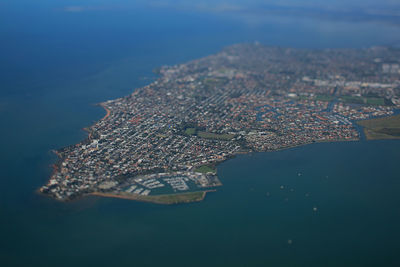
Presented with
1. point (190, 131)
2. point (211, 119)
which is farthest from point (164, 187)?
point (211, 119)

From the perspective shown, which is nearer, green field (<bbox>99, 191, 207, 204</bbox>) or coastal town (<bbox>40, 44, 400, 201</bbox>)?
green field (<bbox>99, 191, 207, 204</bbox>)

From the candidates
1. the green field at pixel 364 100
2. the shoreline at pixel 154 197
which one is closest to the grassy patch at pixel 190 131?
the shoreline at pixel 154 197

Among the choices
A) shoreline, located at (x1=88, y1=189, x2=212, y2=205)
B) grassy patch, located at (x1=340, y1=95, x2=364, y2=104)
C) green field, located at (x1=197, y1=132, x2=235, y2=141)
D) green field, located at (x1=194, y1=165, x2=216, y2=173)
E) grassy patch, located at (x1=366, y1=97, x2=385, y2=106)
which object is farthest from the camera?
grassy patch, located at (x1=340, y1=95, x2=364, y2=104)

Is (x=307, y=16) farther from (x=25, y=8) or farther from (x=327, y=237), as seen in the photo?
(x=327, y=237)

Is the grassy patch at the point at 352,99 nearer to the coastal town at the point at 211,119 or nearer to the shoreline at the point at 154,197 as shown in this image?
the coastal town at the point at 211,119

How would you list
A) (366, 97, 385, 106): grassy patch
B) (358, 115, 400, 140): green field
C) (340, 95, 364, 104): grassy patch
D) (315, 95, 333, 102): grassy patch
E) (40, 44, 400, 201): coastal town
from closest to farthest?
(40, 44, 400, 201): coastal town, (358, 115, 400, 140): green field, (366, 97, 385, 106): grassy patch, (340, 95, 364, 104): grassy patch, (315, 95, 333, 102): grassy patch

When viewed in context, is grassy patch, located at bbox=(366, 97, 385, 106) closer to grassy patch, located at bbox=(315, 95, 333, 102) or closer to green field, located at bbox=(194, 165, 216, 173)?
grassy patch, located at bbox=(315, 95, 333, 102)

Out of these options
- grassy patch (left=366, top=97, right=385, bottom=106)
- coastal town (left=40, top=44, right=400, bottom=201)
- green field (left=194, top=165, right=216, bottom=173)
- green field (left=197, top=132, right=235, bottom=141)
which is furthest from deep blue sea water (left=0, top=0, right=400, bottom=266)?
grassy patch (left=366, top=97, right=385, bottom=106)
